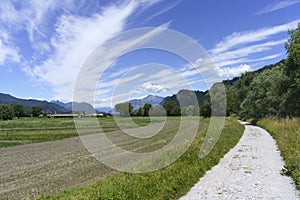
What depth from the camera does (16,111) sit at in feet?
547

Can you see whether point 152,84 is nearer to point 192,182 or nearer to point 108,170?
point 108,170

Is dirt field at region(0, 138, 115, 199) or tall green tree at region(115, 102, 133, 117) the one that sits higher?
tall green tree at region(115, 102, 133, 117)

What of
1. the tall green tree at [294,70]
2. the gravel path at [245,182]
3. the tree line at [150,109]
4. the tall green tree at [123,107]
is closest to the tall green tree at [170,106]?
the tree line at [150,109]

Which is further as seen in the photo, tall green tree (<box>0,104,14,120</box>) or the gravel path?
tall green tree (<box>0,104,14,120</box>)

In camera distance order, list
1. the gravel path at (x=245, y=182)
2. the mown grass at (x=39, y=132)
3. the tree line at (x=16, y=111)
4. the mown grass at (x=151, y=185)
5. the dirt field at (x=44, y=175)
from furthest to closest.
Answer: the tree line at (x=16, y=111) → the mown grass at (x=39, y=132) → the dirt field at (x=44, y=175) → the gravel path at (x=245, y=182) → the mown grass at (x=151, y=185)

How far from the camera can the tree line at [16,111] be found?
141075 millimetres

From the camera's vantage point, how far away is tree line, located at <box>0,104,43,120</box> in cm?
14107

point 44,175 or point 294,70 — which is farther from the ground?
point 294,70

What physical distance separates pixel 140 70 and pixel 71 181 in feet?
23.9

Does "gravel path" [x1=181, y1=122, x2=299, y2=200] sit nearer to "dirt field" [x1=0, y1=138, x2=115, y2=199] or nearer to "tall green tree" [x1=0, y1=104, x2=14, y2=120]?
"dirt field" [x1=0, y1=138, x2=115, y2=199]

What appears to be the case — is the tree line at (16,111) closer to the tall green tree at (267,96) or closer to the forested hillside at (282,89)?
the tall green tree at (267,96)

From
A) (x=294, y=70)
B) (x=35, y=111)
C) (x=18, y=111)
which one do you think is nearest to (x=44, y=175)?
(x=294, y=70)

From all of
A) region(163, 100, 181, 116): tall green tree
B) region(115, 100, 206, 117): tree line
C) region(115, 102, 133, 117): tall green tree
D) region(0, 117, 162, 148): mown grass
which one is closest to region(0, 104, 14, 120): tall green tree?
region(0, 117, 162, 148): mown grass

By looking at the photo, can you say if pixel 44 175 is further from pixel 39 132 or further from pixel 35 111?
pixel 35 111
